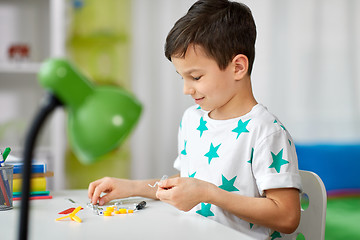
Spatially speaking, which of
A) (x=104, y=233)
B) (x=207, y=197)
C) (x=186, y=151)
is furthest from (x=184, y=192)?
(x=186, y=151)

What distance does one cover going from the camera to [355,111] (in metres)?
2.56

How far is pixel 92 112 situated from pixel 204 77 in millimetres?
573

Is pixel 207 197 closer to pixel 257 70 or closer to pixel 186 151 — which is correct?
pixel 186 151

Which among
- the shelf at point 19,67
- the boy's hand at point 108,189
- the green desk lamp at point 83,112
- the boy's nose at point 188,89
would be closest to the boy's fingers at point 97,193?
the boy's hand at point 108,189

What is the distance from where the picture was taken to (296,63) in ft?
8.41

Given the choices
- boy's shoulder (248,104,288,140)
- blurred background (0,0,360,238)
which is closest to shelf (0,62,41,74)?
blurred background (0,0,360,238)

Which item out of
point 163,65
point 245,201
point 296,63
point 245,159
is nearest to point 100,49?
point 163,65

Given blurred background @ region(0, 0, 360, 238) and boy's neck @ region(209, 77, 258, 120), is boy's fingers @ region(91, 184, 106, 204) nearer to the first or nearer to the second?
boy's neck @ region(209, 77, 258, 120)

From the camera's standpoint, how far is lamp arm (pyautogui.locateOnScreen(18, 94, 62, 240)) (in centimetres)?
41

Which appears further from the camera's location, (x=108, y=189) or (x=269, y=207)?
(x=108, y=189)

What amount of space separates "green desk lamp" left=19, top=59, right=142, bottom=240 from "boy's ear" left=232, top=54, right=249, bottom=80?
600 mm

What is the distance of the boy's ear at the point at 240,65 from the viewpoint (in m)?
1.04

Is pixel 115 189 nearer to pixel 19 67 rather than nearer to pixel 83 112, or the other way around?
pixel 83 112

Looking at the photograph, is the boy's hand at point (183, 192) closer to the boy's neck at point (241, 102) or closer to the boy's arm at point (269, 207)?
the boy's arm at point (269, 207)
